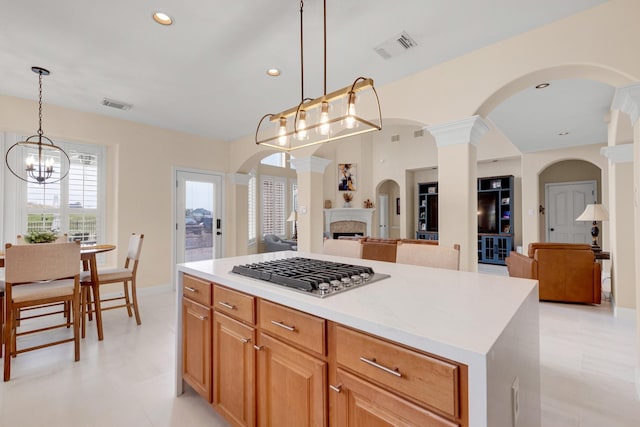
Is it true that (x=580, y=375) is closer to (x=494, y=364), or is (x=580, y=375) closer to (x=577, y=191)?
(x=494, y=364)

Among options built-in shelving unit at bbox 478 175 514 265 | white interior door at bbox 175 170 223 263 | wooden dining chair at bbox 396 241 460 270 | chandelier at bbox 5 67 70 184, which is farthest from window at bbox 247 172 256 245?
built-in shelving unit at bbox 478 175 514 265

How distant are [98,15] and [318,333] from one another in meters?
2.67

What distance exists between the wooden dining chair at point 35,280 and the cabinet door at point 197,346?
1.22 metres

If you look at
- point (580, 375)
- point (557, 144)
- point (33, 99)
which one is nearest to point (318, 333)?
point (580, 375)

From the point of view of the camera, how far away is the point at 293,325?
1272mm

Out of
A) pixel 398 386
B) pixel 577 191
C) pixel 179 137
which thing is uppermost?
pixel 179 137

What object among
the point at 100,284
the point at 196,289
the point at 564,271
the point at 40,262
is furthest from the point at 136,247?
the point at 564,271

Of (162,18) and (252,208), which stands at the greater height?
(162,18)

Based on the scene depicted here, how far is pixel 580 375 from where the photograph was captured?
226cm

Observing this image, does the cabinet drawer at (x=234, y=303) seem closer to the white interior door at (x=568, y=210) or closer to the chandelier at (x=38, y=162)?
the chandelier at (x=38, y=162)

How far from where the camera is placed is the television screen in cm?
768

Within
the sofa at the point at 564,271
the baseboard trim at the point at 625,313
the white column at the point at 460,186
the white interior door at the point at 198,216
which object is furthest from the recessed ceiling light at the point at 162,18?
the baseboard trim at the point at 625,313

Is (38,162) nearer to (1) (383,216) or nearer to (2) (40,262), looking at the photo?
(2) (40,262)

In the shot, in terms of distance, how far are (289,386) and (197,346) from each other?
88 centimetres
